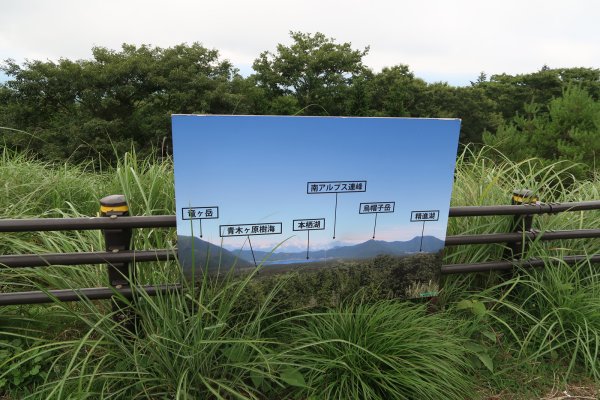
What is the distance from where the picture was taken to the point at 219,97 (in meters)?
17.5

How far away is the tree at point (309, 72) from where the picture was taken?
20594 millimetres

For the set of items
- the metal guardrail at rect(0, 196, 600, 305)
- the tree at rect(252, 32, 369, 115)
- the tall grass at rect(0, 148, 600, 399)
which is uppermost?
the tree at rect(252, 32, 369, 115)

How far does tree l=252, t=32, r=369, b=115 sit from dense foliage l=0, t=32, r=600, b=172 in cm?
5

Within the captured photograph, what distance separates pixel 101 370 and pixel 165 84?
1727 cm

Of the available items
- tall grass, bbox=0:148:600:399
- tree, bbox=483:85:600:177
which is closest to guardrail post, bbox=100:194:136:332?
tall grass, bbox=0:148:600:399

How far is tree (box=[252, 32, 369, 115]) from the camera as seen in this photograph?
20.6 metres

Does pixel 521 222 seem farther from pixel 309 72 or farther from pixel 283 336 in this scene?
pixel 309 72

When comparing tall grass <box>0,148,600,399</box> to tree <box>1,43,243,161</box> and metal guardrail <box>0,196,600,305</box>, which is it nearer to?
metal guardrail <box>0,196,600,305</box>

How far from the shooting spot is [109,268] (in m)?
→ 2.13

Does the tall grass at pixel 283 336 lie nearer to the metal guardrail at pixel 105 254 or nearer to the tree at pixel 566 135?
the metal guardrail at pixel 105 254

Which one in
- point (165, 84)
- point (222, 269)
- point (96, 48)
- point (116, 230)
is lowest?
point (222, 269)

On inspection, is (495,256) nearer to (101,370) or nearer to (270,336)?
(270,336)

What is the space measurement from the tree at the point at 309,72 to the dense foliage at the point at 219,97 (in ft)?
0.17

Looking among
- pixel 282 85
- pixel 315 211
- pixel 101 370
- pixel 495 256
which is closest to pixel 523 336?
pixel 495 256
